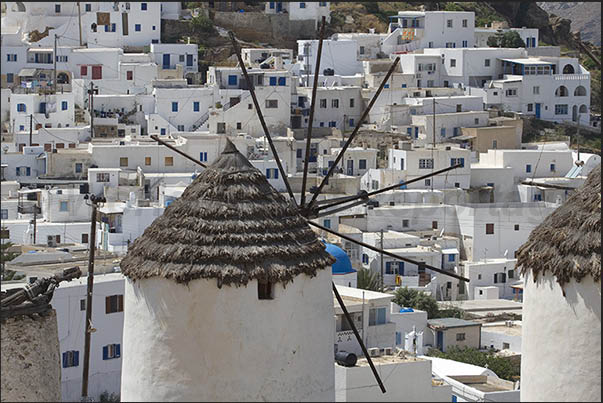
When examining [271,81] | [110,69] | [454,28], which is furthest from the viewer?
[454,28]

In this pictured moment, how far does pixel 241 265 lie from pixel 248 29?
46713mm

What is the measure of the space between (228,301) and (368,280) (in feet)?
79.6

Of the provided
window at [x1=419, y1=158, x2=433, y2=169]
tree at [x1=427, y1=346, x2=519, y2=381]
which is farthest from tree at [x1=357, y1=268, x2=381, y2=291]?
window at [x1=419, y1=158, x2=433, y2=169]

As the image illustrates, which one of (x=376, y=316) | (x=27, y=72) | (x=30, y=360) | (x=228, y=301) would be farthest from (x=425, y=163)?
(x=228, y=301)

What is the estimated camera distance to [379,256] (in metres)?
31.6

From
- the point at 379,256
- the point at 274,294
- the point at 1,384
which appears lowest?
the point at 379,256

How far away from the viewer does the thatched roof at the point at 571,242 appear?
6.16 meters

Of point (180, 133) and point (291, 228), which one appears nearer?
point (291, 228)

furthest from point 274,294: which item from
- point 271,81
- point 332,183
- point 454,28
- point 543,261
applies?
point 454,28

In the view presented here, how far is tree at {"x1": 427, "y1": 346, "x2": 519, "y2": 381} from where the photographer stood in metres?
23.3

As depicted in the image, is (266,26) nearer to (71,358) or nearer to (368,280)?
(368,280)

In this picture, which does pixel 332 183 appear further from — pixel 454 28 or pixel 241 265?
pixel 241 265

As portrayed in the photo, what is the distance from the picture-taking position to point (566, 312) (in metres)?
6.13

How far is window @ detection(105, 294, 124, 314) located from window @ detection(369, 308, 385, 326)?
3.55 meters
